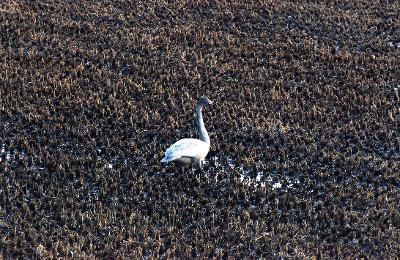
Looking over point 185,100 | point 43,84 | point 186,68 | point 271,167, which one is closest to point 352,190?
point 271,167

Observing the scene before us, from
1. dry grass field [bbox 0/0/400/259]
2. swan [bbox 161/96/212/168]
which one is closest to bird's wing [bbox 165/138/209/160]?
swan [bbox 161/96/212/168]

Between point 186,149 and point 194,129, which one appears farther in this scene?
point 194,129

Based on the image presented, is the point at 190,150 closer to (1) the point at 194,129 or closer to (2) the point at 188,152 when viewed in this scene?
(2) the point at 188,152

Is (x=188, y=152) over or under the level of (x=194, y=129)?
under

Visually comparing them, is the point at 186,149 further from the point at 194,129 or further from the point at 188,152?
the point at 194,129

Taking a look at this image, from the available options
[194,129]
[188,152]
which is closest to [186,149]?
[188,152]

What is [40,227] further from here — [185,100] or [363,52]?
[363,52]

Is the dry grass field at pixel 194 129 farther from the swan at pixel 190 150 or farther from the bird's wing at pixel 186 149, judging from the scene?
the bird's wing at pixel 186 149
